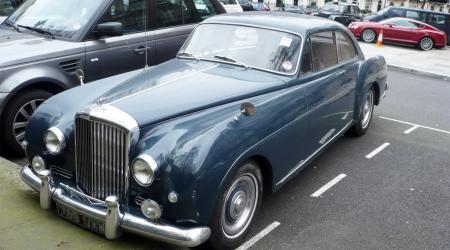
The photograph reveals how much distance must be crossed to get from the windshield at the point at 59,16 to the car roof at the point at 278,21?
1.67 meters

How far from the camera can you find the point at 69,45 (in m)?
5.40

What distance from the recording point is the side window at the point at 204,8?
727cm

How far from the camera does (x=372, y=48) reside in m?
18.8

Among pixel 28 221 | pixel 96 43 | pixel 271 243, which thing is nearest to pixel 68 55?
pixel 96 43

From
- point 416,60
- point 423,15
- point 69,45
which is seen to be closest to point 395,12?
point 423,15

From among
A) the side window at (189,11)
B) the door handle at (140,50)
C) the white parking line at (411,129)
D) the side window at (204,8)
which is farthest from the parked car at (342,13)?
the door handle at (140,50)

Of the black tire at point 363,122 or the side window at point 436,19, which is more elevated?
the side window at point 436,19

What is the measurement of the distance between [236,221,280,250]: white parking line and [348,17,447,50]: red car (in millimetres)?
18664

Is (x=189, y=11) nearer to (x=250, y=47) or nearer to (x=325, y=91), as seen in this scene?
(x=250, y=47)

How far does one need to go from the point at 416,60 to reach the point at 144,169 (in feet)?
51.1

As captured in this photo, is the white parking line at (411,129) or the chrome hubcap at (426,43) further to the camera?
the chrome hubcap at (426,43)

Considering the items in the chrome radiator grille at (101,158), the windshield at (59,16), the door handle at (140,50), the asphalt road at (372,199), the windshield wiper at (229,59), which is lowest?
the asphalt road at (372,199)

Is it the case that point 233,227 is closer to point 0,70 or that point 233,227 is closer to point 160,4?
point 0,70

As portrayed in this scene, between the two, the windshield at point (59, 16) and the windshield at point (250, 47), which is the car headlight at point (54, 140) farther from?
the windshield at point (59, 16)
